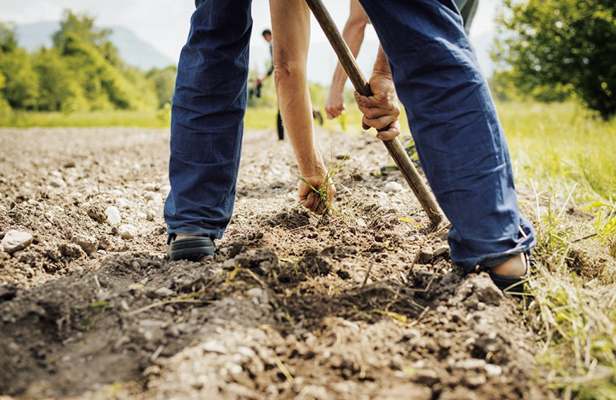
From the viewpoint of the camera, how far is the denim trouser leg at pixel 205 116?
1865mm

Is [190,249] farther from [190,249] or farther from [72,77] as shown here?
[72,77]

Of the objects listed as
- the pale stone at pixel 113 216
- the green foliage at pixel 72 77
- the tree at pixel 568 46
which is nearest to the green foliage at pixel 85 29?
the green foliage at pixel 72 77

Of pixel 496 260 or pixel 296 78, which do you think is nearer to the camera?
pixel 496 260

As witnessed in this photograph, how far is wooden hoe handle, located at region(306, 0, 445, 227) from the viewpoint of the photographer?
72.1 inches

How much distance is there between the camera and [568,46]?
29.4 feet

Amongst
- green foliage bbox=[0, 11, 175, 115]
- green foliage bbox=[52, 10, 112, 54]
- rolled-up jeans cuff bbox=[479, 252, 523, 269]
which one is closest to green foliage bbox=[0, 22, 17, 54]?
green foliage bbox=[0, 11, 175, 115]

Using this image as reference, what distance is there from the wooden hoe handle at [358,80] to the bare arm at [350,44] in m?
1.23

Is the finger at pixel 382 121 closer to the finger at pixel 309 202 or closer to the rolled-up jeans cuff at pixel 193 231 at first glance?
the finger at pixel 309 202

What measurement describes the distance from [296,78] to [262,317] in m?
1.17

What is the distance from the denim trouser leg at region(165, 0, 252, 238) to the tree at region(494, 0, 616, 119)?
850 cm

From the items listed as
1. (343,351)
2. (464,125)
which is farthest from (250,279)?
(464,125)

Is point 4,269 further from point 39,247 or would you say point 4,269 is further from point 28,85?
point 28,85

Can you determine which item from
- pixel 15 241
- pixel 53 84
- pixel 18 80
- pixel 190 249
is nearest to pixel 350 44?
pixel 190 249

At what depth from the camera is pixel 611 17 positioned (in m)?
8.02
